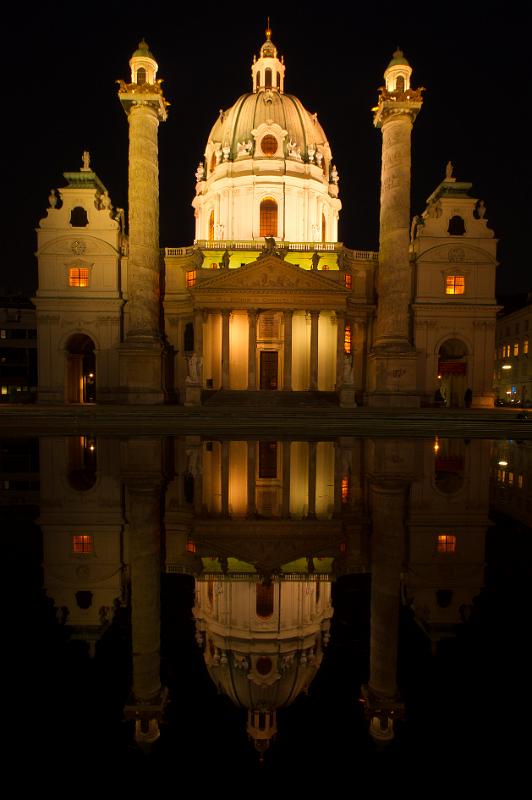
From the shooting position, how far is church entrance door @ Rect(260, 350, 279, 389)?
47.0 meters

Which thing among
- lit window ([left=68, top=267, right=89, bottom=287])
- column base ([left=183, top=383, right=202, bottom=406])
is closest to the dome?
lit window ([left=68, top=267, right=89, bottom=287])

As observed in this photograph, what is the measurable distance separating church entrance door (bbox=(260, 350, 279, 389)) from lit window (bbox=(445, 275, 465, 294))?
52.6 feet

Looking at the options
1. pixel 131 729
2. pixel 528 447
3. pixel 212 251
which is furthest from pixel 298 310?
pixel 131 729

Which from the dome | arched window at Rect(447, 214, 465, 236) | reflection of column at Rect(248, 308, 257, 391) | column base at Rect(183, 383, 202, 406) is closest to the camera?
column base at Rect(183, 383, 202, 406)

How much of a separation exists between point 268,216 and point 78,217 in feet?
60.3

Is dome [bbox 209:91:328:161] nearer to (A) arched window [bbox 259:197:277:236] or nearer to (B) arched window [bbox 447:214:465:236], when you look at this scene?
(A) arched window [bbox 259:197:277:236]

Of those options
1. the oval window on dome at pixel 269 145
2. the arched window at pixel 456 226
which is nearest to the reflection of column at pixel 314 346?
the arched window at pixel 456 226

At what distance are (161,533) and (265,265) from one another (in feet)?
122

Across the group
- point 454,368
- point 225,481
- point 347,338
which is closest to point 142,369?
point 347,338

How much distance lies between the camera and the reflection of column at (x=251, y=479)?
7871 mm

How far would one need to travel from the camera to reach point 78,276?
44594 mm

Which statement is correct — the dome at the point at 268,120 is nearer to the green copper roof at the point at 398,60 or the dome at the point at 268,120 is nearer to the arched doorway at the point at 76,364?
the green copper roof at the point at 398,60

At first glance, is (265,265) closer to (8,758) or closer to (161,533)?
(161,533)

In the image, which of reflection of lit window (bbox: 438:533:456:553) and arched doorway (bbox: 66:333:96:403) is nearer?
reflection of lit window (bbox: 438:533:456:553)
